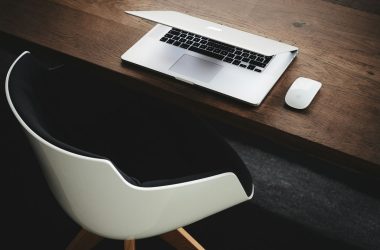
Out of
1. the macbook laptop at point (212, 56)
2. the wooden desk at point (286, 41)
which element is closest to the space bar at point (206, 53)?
the macbook laptop at point (212, 56)

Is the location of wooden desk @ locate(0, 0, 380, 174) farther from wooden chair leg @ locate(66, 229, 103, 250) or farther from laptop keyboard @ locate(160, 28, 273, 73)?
wooden chair leg @ locate(66, 229, 103, 250)

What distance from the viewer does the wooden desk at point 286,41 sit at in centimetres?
122

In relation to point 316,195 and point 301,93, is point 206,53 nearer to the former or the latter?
point 301,93

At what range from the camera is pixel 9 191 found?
202cm

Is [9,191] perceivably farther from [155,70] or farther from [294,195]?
[294,195]

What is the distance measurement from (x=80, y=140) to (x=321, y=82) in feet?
2.27

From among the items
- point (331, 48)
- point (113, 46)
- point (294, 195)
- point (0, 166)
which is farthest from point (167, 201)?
point (0, 166)

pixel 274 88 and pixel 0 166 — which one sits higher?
pixel 274 88

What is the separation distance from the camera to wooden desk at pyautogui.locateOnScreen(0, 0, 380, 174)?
122cm

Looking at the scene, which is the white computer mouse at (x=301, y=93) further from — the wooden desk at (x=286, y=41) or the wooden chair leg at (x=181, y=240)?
the wooden chair leg at (x=181, y=240)

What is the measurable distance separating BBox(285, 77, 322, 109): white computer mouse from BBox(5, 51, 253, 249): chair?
0.23 meters

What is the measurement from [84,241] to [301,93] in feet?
2.90

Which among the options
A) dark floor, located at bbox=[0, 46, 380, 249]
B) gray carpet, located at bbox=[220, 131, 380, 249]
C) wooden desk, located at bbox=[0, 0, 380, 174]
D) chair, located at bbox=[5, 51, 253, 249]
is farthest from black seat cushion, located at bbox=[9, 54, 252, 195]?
gray carpet, located at bbox=[220, 131, 380, 249]

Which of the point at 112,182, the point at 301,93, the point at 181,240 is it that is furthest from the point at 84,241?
the point at 301,93
